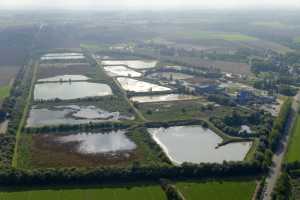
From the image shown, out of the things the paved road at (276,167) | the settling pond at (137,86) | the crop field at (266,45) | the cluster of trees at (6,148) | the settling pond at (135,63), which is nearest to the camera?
the paved road at (276,167)

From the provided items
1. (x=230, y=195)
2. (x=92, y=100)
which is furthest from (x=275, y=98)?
(x=230, y=195)

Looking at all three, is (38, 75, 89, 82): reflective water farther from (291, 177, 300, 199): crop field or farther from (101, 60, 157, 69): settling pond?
(291, 177, 300, 199): crop field

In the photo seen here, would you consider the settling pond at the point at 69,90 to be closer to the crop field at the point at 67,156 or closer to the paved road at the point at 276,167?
the crop field at the point at 67,156

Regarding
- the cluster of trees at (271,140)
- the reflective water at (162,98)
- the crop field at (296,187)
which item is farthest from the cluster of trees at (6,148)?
the crop field at (296,187)

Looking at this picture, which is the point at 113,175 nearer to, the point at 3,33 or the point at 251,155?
the point at 251,155

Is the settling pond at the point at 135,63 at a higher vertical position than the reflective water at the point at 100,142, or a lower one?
lower

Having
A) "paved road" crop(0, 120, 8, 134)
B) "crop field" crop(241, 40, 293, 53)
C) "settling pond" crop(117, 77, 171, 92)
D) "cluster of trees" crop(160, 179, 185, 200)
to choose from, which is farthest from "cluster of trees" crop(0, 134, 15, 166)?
"crop field" crop(241, 40, 293, 53)

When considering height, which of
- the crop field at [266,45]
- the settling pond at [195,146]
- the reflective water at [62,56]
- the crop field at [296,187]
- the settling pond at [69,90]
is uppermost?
the crop field at [296,187]
